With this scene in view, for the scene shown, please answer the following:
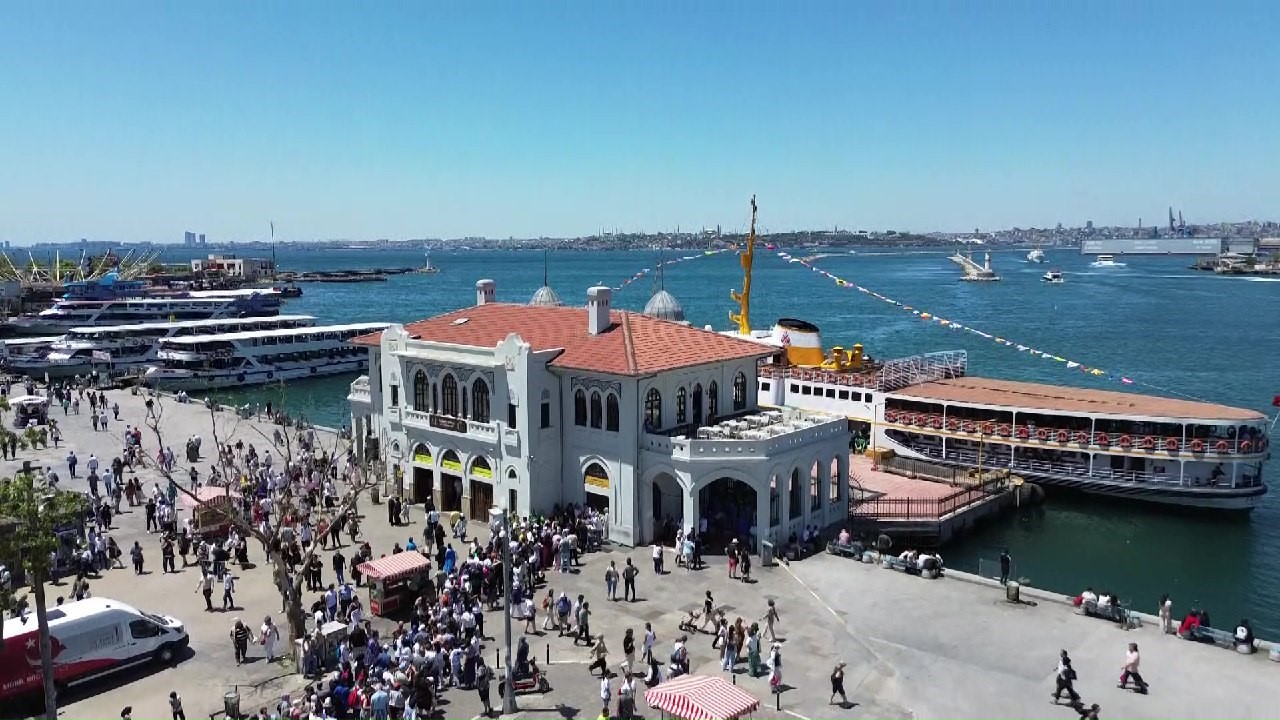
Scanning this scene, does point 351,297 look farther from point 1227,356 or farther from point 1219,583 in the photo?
point 1219,583

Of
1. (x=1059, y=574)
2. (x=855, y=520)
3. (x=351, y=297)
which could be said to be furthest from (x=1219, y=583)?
(x=351, y=297)

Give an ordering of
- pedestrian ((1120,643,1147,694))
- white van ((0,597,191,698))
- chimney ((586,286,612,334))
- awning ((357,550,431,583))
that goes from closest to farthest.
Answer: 1. white van ((0,597,191,698))
2. pedestrian ((1120,643,1147,694))
3. awning ((357,550,431,583))
4. chimney ((586,286,612,334))

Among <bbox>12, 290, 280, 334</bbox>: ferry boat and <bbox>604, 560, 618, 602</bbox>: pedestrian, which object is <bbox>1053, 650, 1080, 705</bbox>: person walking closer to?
<bbox>604, 560, 618, 602</bbox>: pedestrian

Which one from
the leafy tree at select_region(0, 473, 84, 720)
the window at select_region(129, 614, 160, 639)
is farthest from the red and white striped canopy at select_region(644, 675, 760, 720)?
the window at select_region(129, 614, 160, 639)

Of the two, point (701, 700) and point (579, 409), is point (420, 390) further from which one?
point (701, 700)

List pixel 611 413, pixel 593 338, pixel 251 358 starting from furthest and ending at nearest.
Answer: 1. pixel 251 358
2. pixel 593 338
3. pixel 611 413

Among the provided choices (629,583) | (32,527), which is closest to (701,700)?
(629,583)

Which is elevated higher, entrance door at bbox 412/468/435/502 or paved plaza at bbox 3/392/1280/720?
entrance door at bbox 412/468/435/502
